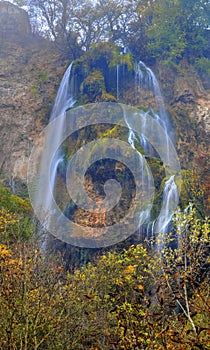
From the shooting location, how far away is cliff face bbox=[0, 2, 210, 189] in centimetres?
2380

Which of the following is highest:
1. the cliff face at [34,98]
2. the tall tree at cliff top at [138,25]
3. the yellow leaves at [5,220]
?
the tall tree at cliff top at [138,25]

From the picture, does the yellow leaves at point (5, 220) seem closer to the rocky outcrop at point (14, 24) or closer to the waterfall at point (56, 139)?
the waterfall at point (56, 139)

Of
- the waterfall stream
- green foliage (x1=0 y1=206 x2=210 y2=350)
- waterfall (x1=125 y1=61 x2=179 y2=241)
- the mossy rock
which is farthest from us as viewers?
the mossy rock

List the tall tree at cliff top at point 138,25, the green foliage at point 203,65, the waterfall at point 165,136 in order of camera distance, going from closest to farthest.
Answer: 1. the waterfall at point 165,136
2. the tall tree at cliff top at point 138,25
3. the green foliage at point 203,65

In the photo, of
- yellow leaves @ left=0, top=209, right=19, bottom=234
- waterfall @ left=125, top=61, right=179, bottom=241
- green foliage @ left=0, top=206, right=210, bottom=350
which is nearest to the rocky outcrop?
waterfall @ left=125, top=61, right=179, bottom=241

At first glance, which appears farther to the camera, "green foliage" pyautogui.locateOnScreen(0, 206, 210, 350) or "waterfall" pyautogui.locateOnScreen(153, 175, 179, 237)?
"waterfall" pyautogui.locateOnScreen(153, 175, 179, 237)

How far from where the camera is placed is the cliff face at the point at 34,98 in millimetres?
23797

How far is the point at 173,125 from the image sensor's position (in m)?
23.0

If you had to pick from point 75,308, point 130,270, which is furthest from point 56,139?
point 75,308

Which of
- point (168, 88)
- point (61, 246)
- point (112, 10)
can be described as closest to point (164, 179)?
point (61, 246)

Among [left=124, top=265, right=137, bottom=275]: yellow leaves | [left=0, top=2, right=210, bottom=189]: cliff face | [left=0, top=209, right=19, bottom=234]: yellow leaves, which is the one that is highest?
[left=0, top=2, right=210, bottom=189]: cliff face

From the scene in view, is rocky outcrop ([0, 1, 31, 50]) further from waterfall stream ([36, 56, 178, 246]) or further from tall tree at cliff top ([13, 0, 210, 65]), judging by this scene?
waterfall stream ([36, 56, 178, 246])

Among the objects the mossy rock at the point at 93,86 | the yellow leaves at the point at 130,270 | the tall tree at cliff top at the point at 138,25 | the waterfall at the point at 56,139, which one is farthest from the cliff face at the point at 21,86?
the yellow leaves at the point at 130,270

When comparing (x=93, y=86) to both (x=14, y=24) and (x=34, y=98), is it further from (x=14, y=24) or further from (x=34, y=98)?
(x=14, y=24)
